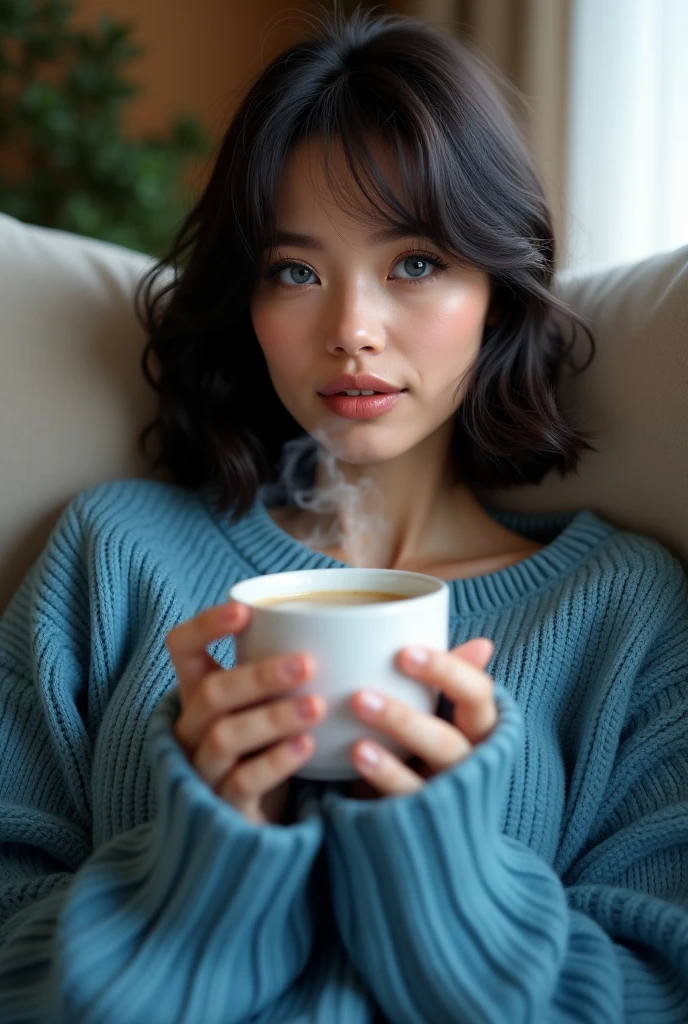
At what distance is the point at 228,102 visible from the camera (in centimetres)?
119

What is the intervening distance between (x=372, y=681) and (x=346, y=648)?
0.03 m

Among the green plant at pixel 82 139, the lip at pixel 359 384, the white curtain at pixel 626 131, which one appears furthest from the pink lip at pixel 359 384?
the green plant at pixel 82 139

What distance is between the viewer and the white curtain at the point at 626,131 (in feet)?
4.65

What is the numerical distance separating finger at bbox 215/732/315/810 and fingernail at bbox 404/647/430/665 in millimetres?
78

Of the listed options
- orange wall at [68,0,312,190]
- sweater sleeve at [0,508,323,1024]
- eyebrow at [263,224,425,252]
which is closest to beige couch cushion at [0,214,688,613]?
eyebrow at [263,224,425,252]

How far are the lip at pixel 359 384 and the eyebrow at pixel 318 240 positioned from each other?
0.43 ft

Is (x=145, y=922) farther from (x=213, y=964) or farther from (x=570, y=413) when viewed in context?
(x=570, y=413)

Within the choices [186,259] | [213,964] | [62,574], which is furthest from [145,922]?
[186,259]

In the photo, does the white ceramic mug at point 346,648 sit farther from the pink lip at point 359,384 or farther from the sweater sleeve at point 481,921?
the pink lip at point 359,384

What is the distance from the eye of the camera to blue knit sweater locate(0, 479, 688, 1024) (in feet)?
1.96

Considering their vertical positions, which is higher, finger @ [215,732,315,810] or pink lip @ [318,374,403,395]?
pink lip @ [318,374,403,395]

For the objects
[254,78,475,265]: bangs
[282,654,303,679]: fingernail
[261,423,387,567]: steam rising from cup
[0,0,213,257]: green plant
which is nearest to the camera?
[282,654,303,679]: fingernail

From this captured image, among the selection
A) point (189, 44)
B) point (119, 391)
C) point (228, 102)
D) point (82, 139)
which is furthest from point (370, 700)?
point (189, 44)

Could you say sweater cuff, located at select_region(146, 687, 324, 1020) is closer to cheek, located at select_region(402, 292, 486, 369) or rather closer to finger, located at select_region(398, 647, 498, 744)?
finger, located at select_region(398, 647, 498, 744)
